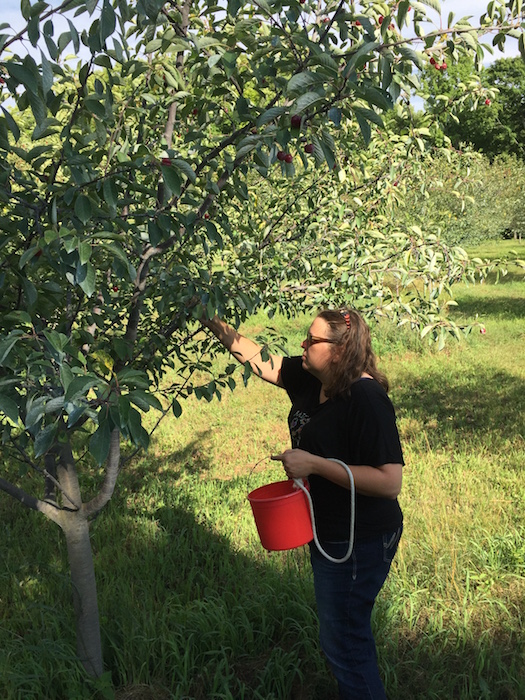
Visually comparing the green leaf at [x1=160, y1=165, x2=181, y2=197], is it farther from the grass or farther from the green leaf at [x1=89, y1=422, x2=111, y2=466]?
the grass

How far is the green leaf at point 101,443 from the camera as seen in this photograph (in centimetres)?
121

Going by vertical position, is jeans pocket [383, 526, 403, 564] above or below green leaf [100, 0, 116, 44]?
below

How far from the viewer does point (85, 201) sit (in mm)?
1588

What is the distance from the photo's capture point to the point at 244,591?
10.6 feet

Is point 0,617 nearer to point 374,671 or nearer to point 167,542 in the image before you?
point 167,542

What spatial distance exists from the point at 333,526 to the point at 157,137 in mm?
1852

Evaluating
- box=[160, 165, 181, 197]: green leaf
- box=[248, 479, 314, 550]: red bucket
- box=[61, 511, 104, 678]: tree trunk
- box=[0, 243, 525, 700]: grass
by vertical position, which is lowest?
box=[0, 243, 525, 700]: grass

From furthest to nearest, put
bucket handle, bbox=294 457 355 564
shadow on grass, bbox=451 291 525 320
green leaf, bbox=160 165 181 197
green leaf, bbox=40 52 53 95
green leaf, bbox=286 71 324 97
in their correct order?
shadow on grass, bbox=451 291 525 320
bucket handle, bbox=294 457 355 564
green leaf, bbox=160 165 181 197
green leaf, bbox=286 71 324 97
green leaf, bbox=40 52 53 95

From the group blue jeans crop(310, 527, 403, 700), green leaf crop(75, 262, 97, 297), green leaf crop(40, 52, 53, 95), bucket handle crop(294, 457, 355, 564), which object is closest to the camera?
green leaf crop(40, 52, 53, 95)

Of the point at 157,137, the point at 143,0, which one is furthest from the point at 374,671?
the point at 157,137

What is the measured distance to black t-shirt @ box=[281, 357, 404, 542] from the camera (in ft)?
6.49

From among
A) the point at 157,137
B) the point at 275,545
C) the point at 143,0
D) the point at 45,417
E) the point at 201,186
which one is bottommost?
the point at 275,545

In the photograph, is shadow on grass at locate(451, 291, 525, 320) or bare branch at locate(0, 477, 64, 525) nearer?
bare branch at locate(0, 477, 64, 525)

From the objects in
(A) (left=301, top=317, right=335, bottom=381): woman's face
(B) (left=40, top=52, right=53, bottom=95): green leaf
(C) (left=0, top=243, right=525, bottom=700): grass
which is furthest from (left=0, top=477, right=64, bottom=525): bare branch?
(B) (left=40, top=52, right=53, bottom=95): green leaf
